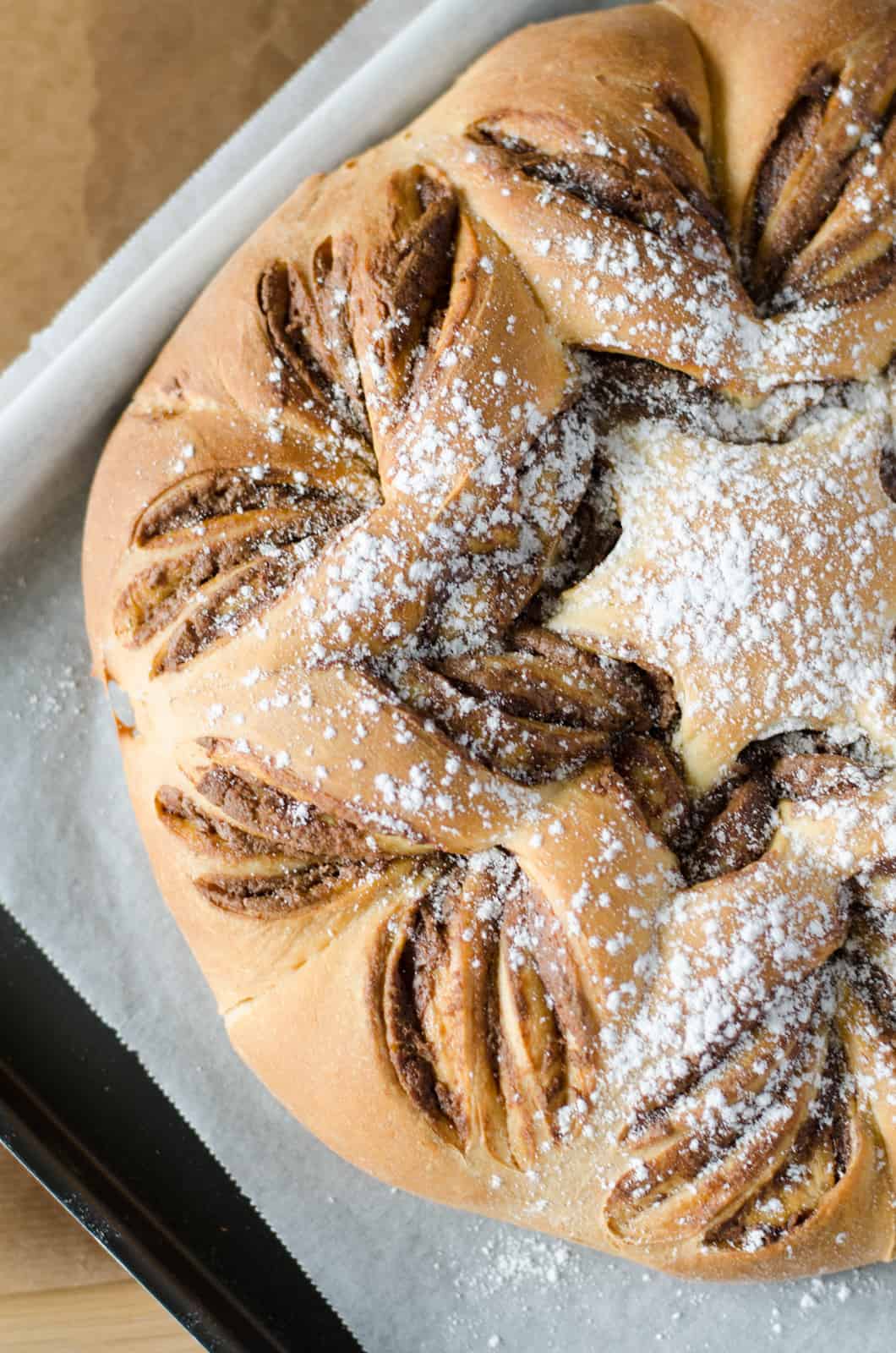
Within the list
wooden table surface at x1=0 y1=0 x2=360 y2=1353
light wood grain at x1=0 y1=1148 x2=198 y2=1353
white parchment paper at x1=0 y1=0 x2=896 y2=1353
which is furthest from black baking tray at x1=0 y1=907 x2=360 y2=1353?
wooden table surface at x1=0 y1=0 x2=360 y2=1353

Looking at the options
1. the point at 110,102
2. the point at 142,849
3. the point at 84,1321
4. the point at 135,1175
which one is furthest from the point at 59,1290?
the point at 110,102

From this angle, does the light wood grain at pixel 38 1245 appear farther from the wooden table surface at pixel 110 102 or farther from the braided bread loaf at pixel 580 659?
the wooden table surface at pixel 110 102

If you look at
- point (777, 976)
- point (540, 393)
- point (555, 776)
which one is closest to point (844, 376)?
point (540, 393)

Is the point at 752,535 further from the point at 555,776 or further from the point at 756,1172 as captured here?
the point at 756,1172

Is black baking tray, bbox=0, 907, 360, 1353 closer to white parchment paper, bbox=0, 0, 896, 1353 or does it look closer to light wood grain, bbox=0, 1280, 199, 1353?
white parchment paper, bbox=0, 0, 896, 1353

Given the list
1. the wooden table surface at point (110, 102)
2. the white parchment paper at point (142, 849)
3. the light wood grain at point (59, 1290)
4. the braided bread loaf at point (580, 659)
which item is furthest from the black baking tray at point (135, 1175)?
the wooden table surface at point (110, 102)

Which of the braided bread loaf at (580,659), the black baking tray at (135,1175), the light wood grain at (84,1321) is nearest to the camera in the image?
the braided bread loaf at (580,659)
